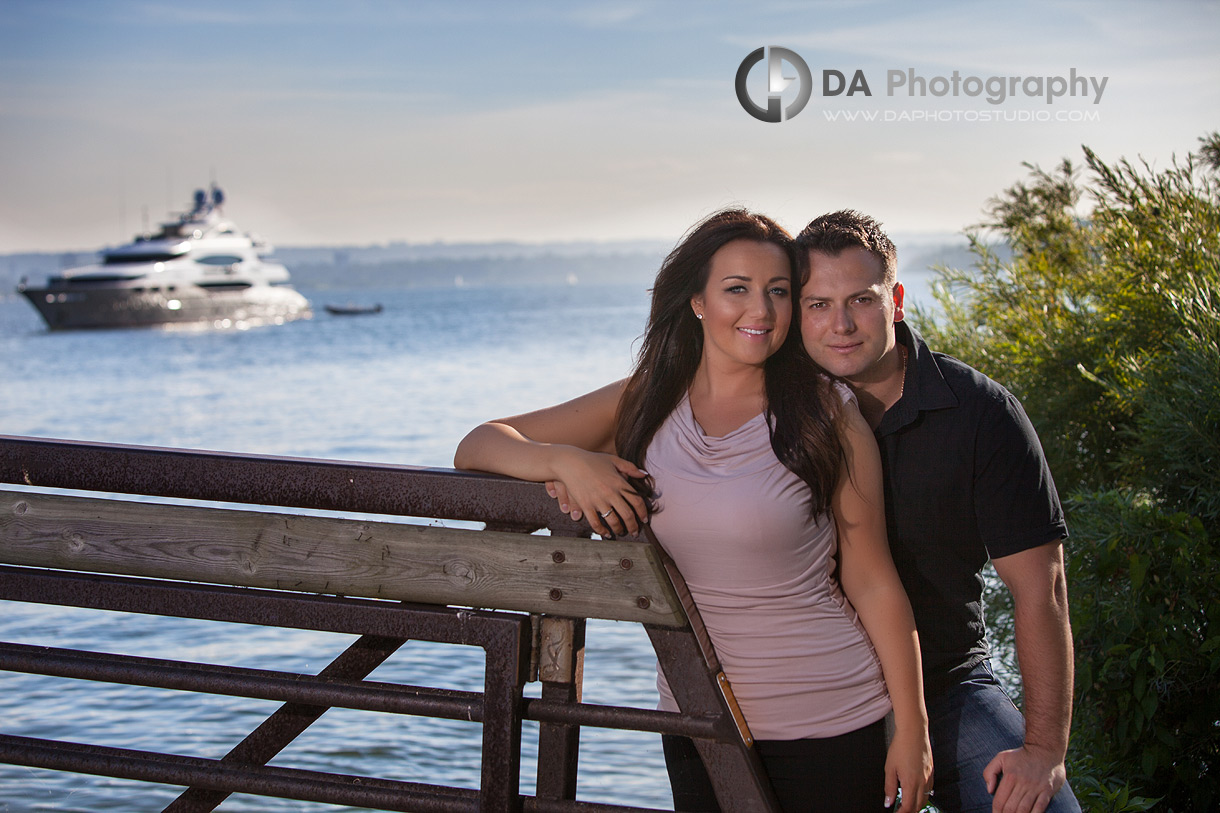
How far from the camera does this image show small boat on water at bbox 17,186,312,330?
204 feet

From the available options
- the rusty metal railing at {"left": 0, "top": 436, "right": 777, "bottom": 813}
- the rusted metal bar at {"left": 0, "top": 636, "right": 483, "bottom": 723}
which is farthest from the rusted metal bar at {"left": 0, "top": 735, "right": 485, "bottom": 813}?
the rusted metal bar at {"left": 0, "top": 636, "right": 483, "bottom": 723}

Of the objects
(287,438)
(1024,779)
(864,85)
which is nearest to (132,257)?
(287,438)

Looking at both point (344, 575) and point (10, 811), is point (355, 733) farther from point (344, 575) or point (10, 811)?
point (344, 575)

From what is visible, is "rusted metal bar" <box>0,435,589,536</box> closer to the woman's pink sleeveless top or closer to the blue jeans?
the woman's pink sleeveless top

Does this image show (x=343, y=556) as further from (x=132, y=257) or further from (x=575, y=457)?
(x=132, y=257)

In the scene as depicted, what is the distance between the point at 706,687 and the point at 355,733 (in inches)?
218

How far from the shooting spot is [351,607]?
2221mm

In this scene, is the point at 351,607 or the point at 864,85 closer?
the point at 351,607

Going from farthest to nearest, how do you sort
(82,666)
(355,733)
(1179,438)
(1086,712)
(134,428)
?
1. (134,428)
2. (355,733)
3. (1179,438)
4. (1086,712)
5. (82,666)

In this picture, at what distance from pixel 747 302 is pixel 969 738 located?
116 cm

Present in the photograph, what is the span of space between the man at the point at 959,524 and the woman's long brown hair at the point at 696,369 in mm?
91

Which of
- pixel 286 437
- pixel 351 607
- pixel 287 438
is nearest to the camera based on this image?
pixel 351 607

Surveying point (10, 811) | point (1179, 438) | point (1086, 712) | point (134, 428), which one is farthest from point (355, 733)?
point (134, 428)

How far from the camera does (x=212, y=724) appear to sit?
287 inches
